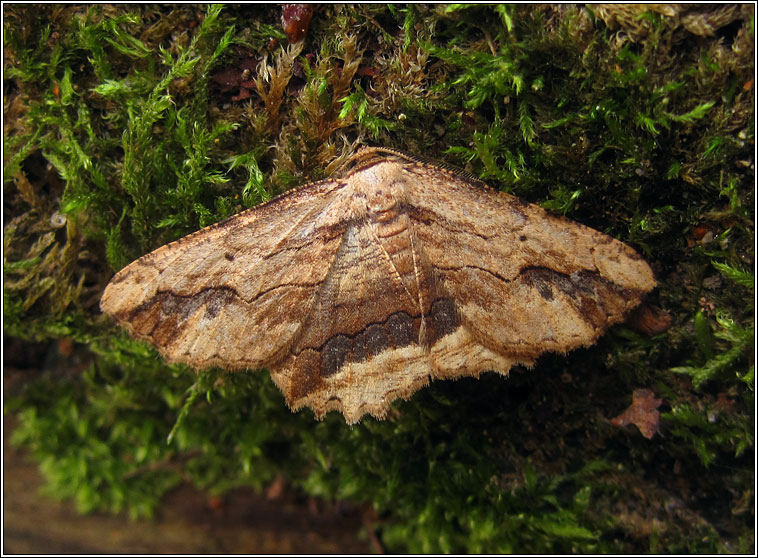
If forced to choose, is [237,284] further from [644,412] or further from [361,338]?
[644,412]

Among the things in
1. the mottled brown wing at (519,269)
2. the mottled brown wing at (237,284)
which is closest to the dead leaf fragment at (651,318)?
the mottled brown wing at (519,269)

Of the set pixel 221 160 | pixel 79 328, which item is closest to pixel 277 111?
pixel 221 160

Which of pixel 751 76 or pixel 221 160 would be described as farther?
pixel 221 160

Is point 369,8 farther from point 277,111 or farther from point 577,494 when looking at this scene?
point 577,494

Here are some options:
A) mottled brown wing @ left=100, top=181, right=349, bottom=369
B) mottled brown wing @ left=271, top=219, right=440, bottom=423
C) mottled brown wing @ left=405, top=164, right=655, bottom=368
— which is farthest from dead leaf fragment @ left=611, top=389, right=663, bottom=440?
mottled brown wing @ left=100, top=181, right=349, bottom=369

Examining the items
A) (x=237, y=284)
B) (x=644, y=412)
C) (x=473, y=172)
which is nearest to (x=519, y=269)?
(x=473, y=172)
